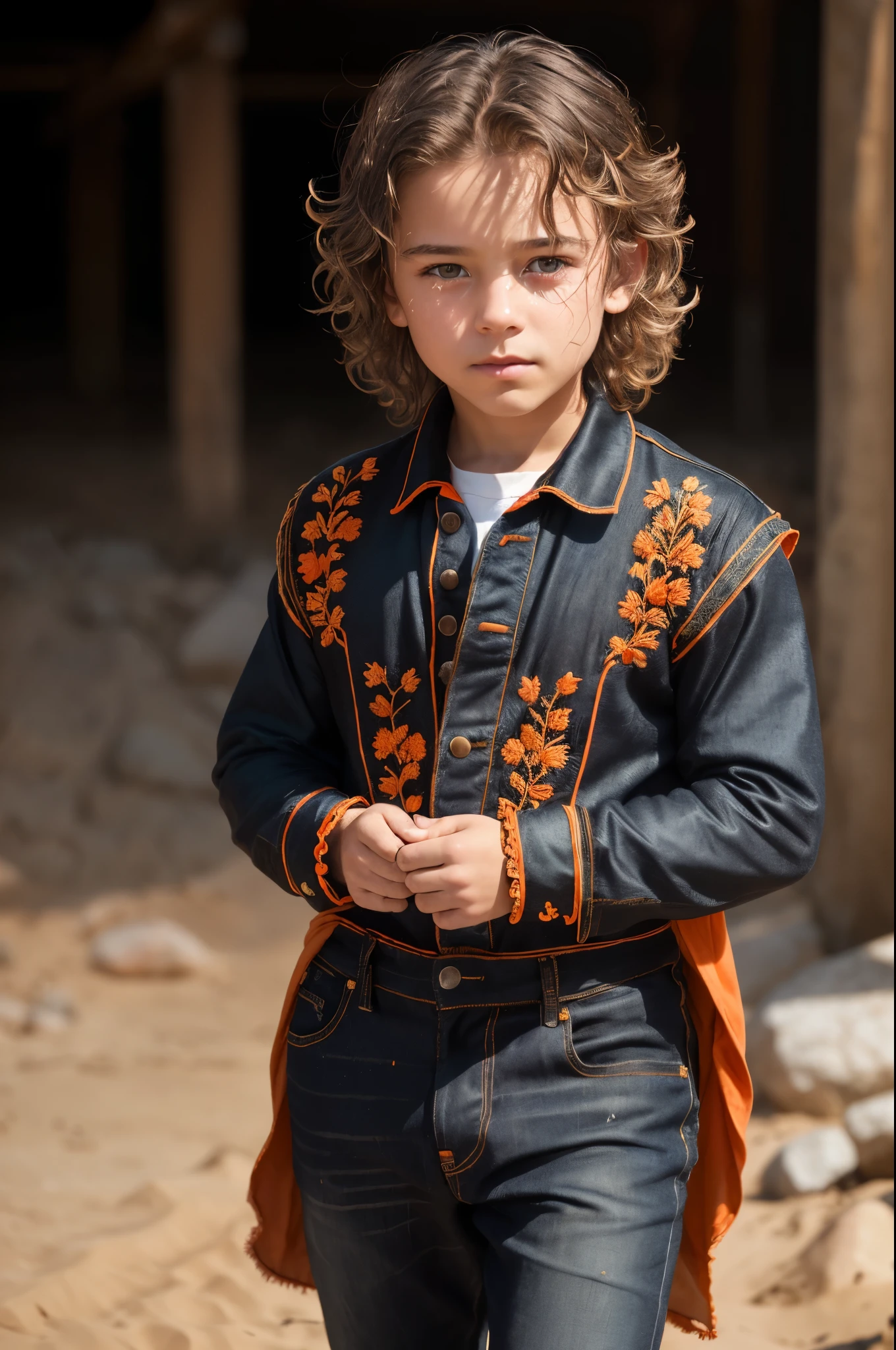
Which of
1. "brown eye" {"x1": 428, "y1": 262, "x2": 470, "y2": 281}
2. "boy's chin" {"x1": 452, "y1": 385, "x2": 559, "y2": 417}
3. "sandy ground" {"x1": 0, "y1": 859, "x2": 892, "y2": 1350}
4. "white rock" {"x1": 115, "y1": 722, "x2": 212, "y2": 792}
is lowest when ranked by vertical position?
"sandy ground" {"x1": 0, "y1": 859, "x2": 892, "y2": 1350}

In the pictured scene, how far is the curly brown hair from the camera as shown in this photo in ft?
4.70

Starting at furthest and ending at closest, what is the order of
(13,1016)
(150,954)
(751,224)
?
(751,224) < (150,954) < (13,1016)

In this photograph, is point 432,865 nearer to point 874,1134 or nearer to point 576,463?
point 576,463

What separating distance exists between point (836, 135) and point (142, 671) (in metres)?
3.36

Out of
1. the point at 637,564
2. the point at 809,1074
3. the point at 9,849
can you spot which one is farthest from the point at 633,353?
the point at 9,849

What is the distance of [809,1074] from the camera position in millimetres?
3578

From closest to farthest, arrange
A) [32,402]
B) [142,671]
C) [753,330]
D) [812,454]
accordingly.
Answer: [142,671] → [812,454] → [753,330] → [32,402]

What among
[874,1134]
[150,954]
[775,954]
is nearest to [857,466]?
[775,954]

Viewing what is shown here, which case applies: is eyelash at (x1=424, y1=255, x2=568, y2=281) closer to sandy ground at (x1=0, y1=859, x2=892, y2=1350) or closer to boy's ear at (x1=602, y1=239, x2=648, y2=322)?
boy's ear at (x1=602, y1=239, x2=648, y2=322)

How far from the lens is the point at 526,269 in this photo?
4.77ft

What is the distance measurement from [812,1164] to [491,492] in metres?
2.23

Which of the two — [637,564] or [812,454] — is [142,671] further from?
[637,564]

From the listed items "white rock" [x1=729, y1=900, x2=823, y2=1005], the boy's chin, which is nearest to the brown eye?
the boy's chin

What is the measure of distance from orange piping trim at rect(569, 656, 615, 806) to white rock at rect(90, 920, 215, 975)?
3.52 meters
